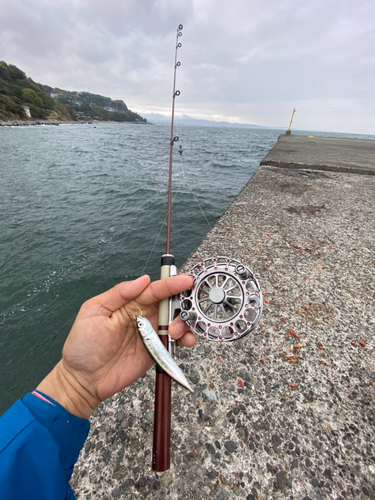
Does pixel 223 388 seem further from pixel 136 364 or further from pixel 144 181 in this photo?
pixel 144 181

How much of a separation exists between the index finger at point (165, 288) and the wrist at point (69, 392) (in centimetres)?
87

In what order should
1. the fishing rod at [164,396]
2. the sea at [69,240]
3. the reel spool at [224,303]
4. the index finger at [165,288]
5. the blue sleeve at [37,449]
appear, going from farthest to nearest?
the sea at [69,240] < the index finger at [165,288] < the reel spool at [224,303] < the fishing rod at [164,396] < the blue sleeve at [37,449]

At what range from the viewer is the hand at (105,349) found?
1.98 meters

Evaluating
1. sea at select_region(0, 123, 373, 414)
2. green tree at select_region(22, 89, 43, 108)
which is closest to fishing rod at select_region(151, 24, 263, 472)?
sea at select_region(0, 123, 373, 414)

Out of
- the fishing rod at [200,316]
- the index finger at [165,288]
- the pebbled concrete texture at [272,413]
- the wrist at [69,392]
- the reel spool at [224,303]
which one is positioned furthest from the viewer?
the index finger at [165,288]

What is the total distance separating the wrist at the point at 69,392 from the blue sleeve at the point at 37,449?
0.11 meters

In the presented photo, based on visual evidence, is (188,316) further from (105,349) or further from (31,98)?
(31,98)

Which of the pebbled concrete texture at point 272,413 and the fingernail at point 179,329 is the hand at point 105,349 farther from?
the pebbled concrete texture at point 272,413

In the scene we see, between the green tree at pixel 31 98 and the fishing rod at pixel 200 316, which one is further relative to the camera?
the green tree at pixel 31 98

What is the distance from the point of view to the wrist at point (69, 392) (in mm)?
1889

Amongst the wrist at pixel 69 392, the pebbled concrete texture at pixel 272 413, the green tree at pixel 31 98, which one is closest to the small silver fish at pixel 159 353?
the pebbled concrete texture at pixel 272 413

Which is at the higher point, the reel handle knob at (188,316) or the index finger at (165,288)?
the index finger at (165,288)

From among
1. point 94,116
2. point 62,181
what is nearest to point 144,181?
point 62,181

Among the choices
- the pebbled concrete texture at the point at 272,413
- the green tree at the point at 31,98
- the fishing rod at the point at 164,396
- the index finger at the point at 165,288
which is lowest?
the pebbled concrete texture at the point at 272,413
